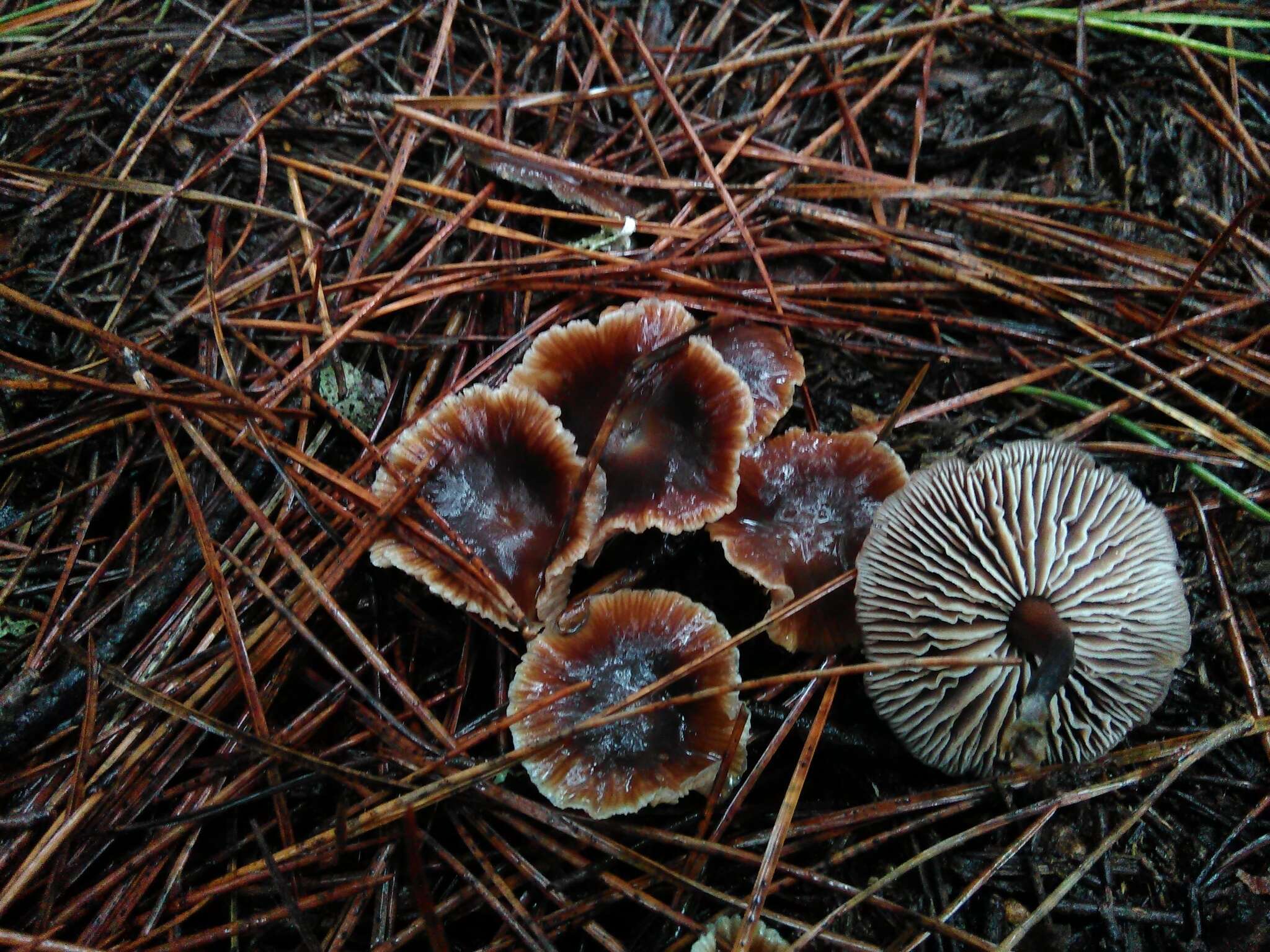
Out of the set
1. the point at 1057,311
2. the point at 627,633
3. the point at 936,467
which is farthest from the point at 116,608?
the point at 1057,311

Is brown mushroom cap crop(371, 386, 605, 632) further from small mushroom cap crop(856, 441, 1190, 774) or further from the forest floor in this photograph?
small mushroom cap crop(856, 441, 1190, 774)

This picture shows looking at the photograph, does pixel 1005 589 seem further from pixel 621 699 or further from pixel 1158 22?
pixel 1158 22

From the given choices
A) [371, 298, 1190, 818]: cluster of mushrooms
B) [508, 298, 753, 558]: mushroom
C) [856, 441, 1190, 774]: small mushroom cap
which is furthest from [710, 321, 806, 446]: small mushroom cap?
[856, 441, 1190, 774]: small mushroom cap

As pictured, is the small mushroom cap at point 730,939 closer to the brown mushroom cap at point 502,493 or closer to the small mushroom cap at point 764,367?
the brown mushroom cap at point 502,493

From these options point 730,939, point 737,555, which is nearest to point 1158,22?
point 737,555

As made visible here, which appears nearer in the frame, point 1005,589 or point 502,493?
point 1005,589

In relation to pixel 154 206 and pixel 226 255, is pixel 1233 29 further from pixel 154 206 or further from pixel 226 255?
pixel 154 206
